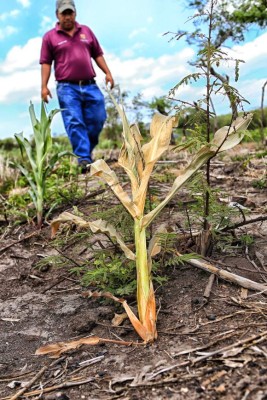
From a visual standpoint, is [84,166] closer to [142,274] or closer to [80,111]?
[80,111]

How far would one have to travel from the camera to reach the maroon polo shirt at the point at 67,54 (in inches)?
247

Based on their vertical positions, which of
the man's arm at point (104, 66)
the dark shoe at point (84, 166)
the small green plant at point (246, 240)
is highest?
the man's arm at point (104, 66)

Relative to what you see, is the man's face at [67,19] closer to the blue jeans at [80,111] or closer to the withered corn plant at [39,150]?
the blue jeans at [80,111]

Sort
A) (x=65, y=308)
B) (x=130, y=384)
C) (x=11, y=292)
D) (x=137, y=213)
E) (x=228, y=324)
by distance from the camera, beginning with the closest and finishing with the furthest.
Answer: (x=130, y=384)
(x=228, y=324)
(x=137, y=213)
(x=65, y=308)
(x=11, y=292)

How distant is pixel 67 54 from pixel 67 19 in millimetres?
479

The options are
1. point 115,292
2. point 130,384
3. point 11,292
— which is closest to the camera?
point 130,384

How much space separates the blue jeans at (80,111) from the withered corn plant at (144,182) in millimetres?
4099

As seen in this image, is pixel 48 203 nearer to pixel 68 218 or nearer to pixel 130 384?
pixel 68 218

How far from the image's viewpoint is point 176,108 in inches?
71.4

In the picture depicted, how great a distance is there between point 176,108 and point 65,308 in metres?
1.02

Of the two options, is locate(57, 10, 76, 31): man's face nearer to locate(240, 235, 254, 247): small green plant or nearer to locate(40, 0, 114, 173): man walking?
locate(40, 0, 114, 173): man walking

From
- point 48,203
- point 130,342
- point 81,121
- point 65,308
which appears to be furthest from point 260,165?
point 130,342

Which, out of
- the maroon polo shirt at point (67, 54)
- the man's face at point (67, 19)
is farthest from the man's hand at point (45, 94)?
the man's face at point (67, 19)

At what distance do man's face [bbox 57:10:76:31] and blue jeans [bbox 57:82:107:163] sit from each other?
779 mm
